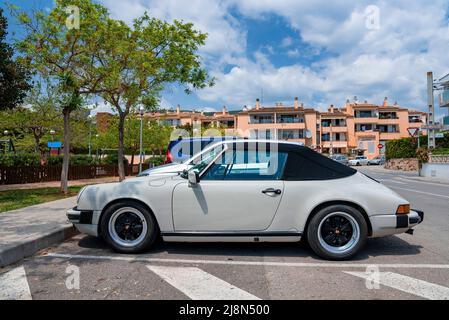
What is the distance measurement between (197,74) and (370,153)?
186 ft

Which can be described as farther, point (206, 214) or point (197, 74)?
point (197, 74)

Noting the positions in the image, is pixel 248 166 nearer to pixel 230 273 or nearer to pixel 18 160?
pixel 230 273

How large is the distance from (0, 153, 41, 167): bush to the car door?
46.4ft

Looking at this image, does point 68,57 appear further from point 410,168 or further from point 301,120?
point 301,120

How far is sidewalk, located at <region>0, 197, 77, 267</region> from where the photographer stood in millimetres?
4199

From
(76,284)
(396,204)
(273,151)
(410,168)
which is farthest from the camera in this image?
(410,168)

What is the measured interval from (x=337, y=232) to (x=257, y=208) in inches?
41.4

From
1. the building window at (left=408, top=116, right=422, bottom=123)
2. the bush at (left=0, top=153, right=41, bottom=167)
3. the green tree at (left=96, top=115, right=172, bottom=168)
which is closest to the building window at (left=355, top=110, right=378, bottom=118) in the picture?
the building window at (left=408, top=116, right=422, bottom=123)

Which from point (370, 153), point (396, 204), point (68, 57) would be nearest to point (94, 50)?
point (68, 57)

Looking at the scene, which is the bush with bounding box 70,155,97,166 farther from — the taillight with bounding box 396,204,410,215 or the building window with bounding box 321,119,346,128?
the building window with bounding box 321,119,346,128
